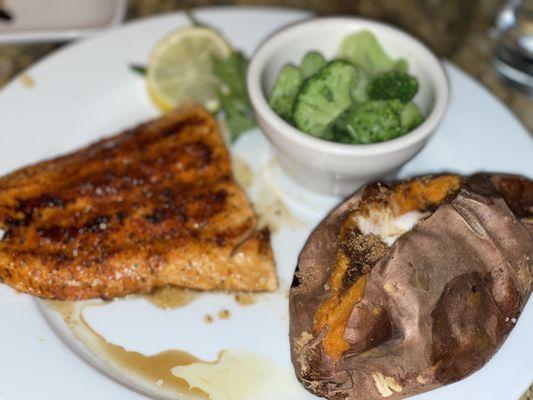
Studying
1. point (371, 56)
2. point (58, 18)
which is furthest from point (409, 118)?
point (58, 18)

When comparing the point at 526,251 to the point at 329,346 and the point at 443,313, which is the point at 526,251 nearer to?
the point at 443,313

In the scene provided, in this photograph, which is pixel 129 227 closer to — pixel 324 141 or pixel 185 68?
pixel 324 141

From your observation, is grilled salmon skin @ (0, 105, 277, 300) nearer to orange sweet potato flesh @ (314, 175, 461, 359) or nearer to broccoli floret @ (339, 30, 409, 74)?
orange sweet potato flesh @ (314, 175, 461, 359)

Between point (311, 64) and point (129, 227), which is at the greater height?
point (311, 64)

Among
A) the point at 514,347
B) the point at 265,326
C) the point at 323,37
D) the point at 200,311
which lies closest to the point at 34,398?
the point at 200,311

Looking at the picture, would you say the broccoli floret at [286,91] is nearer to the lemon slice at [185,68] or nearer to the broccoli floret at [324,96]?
the broccoli floret at [324,96]

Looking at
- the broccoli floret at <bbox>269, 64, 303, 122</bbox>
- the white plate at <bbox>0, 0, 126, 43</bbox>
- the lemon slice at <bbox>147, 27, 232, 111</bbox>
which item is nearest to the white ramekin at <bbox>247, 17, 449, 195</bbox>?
the broccoli floret at <bbox>269, 64, 303, 122</bbox>

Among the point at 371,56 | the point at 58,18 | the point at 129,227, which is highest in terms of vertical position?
the point at 371,56
